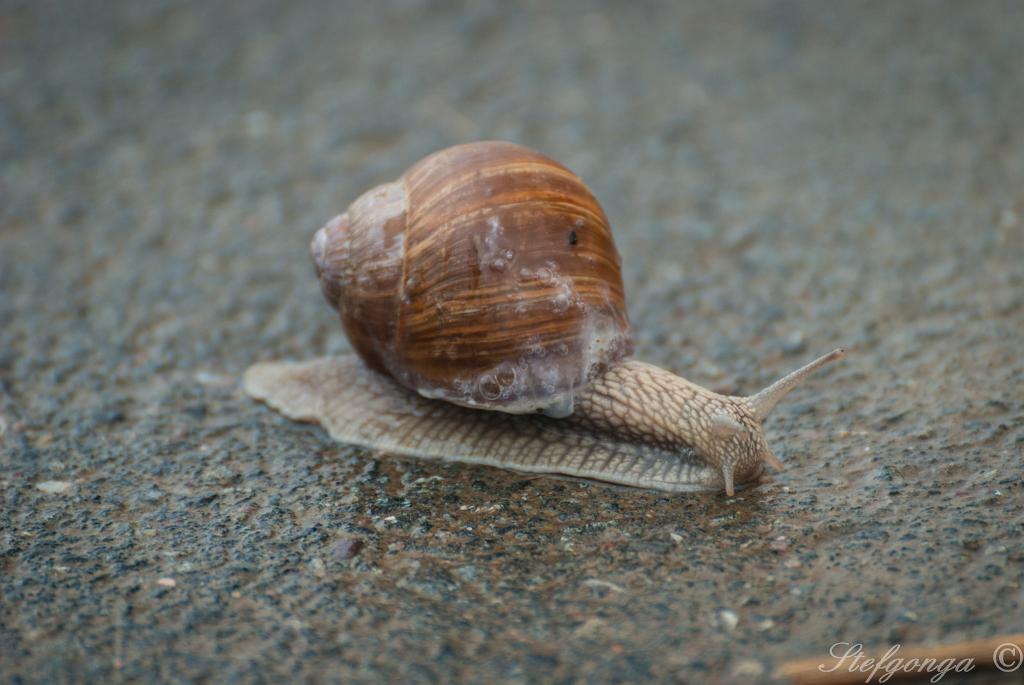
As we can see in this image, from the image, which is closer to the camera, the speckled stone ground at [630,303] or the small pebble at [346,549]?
the speckled stone ground at [630,303]

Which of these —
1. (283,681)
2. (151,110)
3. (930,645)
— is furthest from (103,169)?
(930,645)

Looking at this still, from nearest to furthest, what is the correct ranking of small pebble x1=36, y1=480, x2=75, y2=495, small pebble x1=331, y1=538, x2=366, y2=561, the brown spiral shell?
small pebble x1=331, y1=538, x2=366, y2=561 < the brown spiral shell < small pebble x1=36, y1=480, x2=75, y2=495

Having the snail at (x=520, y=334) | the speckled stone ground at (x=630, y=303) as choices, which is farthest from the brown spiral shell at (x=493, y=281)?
the speckled stone ground at (x=630, y=303)

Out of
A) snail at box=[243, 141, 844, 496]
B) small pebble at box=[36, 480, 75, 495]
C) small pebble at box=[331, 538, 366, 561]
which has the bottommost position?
small pebble at box=[331, 538, 366, 561]

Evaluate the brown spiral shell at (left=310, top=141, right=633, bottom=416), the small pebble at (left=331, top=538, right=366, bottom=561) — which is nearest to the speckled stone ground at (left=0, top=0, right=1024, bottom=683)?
the small pebble at (left=331, top=538, right=366, bottom=561)

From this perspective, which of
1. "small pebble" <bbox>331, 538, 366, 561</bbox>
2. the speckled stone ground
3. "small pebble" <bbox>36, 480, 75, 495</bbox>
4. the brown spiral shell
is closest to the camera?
the speckled stone ground

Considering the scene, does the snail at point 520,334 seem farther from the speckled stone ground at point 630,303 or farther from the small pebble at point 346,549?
the small pebble at point 346,549

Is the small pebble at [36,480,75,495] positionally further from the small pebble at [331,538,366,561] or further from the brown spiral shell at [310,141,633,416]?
the brown spiral shell at [310,141,633,416]
